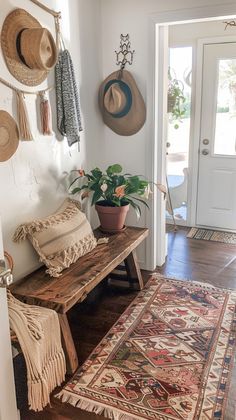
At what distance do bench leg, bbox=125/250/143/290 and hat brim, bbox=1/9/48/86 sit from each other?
1477 millimetres

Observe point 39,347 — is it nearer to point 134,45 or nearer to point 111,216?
point 111,216

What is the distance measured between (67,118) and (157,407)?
5.94 feet

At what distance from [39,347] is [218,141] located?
312 cm

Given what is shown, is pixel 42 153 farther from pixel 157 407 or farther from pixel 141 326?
pixel 157 407

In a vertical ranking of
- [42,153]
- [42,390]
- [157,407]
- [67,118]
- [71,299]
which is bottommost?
[157,407]

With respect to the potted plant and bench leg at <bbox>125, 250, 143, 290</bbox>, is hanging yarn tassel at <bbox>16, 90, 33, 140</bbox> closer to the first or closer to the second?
the potted plant

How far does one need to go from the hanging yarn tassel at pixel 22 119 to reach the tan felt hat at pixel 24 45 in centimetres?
10

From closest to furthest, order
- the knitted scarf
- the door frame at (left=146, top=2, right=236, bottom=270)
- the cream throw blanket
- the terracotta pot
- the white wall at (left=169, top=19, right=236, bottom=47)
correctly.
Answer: the cream throw blanket < the knitted scarf < the door frame at (left=146, top=2, right=236, bottom=270) < the terracotta pot < the white wall at (left=169, top=19, right=236, bottom=47)

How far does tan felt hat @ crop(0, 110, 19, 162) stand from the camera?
6.68ft

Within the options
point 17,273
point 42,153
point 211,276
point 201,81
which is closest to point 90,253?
point 17,273

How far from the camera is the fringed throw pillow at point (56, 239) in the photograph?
7.53ft

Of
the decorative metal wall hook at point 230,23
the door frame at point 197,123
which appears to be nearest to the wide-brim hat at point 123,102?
the door frame at point 197,123

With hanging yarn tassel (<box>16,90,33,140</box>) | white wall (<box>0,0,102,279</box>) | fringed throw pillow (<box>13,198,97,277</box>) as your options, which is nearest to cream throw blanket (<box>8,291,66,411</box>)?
fringed throw pillow (<box>13,198,97,277</box>)

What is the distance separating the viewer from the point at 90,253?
2562 mm
